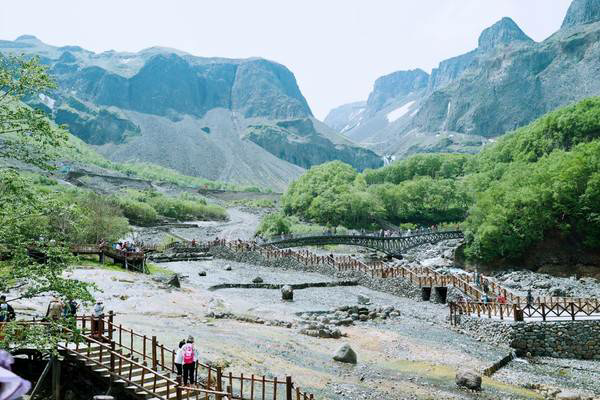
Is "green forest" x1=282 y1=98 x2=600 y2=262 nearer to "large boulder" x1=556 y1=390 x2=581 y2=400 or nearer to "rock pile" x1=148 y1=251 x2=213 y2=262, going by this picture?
"rock pile" x1=148 y1=251 x2=213 y2=262

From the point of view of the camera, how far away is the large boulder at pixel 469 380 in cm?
2044

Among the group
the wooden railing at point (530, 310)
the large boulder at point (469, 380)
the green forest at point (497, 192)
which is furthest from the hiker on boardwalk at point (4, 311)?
the green forest at point (497, 192)

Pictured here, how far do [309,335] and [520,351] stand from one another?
1191 centimetres

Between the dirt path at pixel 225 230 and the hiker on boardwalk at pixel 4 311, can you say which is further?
the dirt path at pixel 225 230

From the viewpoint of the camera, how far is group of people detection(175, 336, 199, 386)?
16.2 meters

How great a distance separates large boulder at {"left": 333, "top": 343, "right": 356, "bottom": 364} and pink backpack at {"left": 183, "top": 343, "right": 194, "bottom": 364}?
9.44 metres

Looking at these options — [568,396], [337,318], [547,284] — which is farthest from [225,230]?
[568,396]

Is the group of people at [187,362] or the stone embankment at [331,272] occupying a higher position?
the group of people at [187,362]

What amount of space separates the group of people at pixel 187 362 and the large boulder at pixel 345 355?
A: 353 inches

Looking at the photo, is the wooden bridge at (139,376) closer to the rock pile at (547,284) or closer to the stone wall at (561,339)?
the stone wall at (561,339)

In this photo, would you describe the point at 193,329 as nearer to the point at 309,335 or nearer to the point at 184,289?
the point at 309,335

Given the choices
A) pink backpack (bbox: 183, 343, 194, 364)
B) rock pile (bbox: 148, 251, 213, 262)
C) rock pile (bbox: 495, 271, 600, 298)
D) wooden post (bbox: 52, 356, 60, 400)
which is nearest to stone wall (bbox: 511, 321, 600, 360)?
rock pile (bbox: 495, 271, 600, 298)

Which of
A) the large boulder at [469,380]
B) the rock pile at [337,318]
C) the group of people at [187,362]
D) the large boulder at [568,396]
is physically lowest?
the rock pile at [337,318]

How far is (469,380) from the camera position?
67.3 feet
